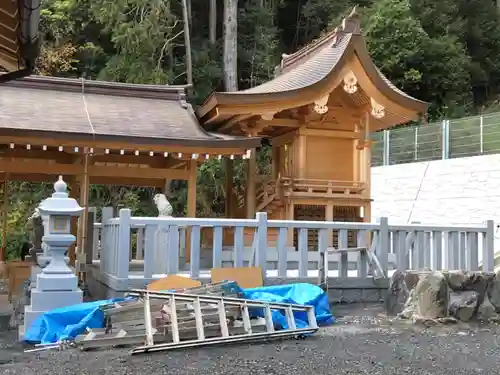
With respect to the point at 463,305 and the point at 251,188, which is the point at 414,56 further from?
the point at 463,305

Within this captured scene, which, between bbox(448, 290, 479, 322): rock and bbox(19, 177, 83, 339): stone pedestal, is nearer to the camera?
bbox(19, 177, 83, 339): stone pedestal

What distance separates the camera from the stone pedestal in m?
6.06

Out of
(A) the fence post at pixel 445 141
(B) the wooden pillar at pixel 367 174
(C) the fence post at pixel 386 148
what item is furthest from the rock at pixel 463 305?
(C) the fence post at pixel 386 148

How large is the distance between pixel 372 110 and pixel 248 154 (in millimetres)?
2863

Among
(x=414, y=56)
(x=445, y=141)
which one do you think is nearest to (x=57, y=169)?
(x=445, y=141)

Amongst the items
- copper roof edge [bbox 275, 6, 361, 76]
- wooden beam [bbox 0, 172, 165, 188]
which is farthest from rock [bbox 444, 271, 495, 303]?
wooden beam [bbox 0, 172, 165, 188]

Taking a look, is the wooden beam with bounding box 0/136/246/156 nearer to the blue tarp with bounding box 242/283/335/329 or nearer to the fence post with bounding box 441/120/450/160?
the blue tarp with bounding box 242/283/335/329

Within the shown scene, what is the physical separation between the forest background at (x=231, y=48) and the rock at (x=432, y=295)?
411 inches

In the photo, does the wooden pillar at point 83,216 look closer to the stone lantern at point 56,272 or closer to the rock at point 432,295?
the stone lantern at point 56,272

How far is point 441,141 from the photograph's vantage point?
1811cm

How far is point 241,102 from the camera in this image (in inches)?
398

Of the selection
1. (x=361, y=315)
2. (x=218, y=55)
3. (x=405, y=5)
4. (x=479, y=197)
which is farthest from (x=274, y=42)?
(x=361, y=315)

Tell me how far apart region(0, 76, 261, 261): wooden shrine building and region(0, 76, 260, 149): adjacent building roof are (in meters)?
0.01

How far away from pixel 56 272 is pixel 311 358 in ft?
10.1
